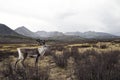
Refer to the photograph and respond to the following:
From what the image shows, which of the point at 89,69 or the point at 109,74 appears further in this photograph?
the point at 89,69

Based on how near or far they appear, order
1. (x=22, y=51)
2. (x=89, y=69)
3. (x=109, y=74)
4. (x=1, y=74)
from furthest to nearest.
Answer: (x=22, y=51) < (x=1, y=74) < (x=89, y=69) < (x=109, y=74)

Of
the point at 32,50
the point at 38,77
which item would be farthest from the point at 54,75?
the point at 32,50

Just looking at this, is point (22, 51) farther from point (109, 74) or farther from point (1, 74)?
point (109, 74)

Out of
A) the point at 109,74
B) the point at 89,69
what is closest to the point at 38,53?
the point at 89,69

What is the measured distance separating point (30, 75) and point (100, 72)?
9.44 feet

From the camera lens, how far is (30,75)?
32.6ft

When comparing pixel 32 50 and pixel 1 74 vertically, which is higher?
pixel 32 50

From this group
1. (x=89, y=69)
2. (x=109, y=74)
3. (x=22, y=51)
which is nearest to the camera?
(x=109, y=74)

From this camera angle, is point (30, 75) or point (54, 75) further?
point (54, 75)

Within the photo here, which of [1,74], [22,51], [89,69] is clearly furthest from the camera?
[22,51]

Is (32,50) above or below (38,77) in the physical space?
above

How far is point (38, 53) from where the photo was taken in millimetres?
14656

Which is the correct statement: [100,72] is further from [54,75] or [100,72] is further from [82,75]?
[54,75]

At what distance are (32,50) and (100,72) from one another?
6290 mm
